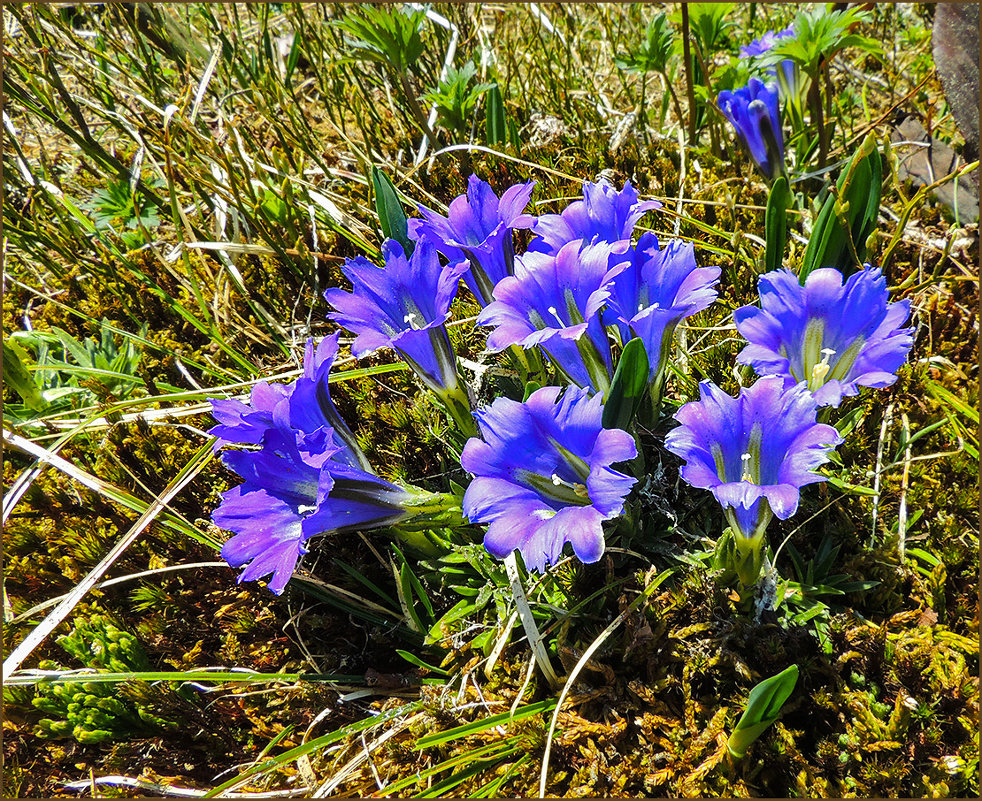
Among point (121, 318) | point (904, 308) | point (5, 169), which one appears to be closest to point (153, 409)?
point (121, 318)

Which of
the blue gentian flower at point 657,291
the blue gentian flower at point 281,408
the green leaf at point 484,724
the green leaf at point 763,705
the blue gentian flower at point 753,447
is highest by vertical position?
the blue gentian flower at point 657,291

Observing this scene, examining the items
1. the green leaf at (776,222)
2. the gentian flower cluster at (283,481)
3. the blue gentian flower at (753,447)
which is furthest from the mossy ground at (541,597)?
the gentian flower cluster at (283,481)

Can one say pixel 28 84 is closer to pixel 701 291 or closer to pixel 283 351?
pixel 283 351

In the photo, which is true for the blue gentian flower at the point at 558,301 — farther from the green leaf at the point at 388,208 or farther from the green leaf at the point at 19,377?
the green leaf at the point at 19,377

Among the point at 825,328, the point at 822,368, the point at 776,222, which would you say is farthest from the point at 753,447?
the point at 776,222

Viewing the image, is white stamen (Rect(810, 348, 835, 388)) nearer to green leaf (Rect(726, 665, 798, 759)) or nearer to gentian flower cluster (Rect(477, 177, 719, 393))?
gentian flower cluster (Rect(477, 177, 719, 393))
